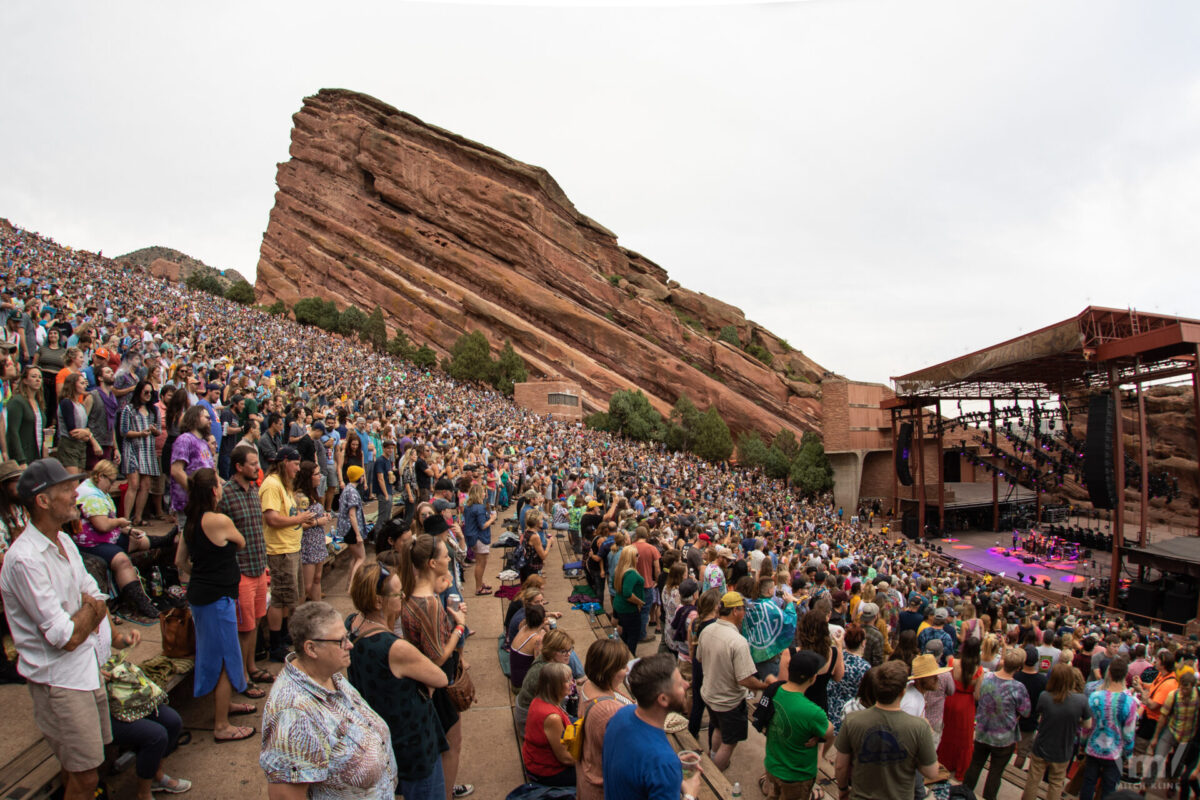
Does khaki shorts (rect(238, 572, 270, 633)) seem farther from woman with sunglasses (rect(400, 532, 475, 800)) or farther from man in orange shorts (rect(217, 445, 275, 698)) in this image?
woman with sunglasses (rect(400, 532, 475, 800))

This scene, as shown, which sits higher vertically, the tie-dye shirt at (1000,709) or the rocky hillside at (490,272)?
the rocky hillside at (490,272)

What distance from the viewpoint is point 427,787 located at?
3.12m

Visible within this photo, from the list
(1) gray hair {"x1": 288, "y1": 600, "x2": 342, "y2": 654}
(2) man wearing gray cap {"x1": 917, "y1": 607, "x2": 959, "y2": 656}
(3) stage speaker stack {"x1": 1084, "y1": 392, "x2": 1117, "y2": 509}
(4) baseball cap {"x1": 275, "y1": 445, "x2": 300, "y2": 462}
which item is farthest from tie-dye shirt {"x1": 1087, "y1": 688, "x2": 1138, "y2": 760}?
(3) stage speaker stack {"x1": 1084, "y1": 392, "x2": 1117, "y2": 509}

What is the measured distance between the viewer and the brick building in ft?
150

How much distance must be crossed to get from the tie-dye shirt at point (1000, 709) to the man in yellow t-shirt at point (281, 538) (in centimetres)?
559

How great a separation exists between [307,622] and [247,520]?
2295mm

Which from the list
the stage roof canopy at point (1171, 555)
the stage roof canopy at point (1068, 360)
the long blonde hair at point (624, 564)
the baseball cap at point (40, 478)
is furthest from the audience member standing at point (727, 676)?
the stage roof canopy at point (1068, 360)

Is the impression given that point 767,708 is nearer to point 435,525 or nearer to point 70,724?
point 435,525

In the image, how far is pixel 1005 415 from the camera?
3425 centimetres

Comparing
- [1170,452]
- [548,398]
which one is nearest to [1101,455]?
[1170,452]

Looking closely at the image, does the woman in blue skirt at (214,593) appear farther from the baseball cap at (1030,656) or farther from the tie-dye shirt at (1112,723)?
the tie-dye shirt at (1112,723)

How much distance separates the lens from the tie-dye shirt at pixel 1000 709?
515 cm

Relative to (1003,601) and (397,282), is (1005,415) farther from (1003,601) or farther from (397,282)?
(397,282)

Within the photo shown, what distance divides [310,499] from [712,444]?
41.9 meters
